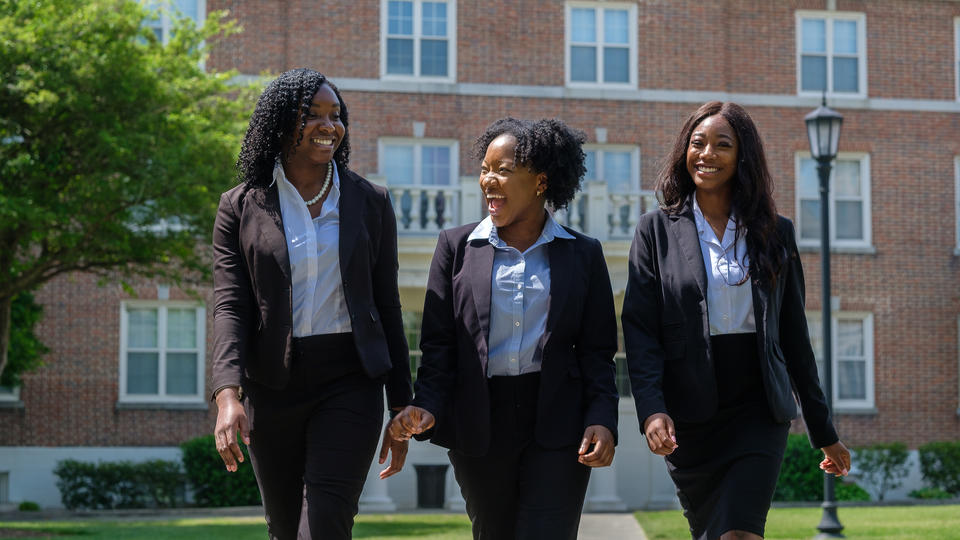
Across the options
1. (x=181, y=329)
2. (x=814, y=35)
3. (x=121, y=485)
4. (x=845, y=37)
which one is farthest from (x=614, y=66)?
(x=121, y=485)

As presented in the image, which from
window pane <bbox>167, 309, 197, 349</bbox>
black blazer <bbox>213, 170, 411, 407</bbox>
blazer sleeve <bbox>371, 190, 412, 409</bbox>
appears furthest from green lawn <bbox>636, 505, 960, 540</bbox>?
window pane <bbox>167, 309, 197, 349</bbox>

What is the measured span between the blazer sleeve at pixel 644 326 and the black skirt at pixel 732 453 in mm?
236

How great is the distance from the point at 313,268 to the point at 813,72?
75.1 ft

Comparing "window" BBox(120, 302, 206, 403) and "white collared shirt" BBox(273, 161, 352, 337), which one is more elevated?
"white collared shirt" BBox(273, 161, 352, 337)

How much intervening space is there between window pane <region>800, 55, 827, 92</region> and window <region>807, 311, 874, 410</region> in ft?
15.0

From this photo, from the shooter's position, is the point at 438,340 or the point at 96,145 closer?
the point at 438,340

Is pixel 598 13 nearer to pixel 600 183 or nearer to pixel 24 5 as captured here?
pixel 600 183

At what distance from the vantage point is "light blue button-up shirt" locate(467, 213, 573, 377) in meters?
5.23

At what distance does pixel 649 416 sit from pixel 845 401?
2208 centimetres

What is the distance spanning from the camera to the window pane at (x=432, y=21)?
83.2 ft

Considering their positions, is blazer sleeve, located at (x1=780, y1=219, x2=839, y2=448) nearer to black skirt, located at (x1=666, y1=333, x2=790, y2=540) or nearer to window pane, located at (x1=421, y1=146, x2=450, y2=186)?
black skirt, located at (x1=666, y1=333, x2=790, y2=540)

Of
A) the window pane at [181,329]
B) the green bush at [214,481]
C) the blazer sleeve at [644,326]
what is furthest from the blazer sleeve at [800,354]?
the window pane at [181,329]

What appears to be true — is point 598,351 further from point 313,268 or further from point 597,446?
point 313,268

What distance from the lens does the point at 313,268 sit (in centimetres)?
507
